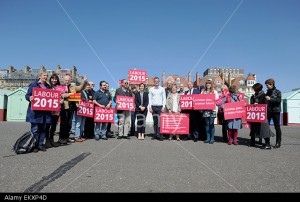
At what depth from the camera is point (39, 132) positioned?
642 centimetres

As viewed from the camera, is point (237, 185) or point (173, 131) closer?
point (237, 185)

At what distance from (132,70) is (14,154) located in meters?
9.65

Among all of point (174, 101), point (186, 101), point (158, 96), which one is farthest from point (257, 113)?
point (158, 96)

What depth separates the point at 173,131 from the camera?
9383mm

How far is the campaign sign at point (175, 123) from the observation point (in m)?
9.44

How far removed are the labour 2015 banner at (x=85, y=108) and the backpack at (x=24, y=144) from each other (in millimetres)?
2469

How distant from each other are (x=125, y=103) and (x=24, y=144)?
4.54 metres

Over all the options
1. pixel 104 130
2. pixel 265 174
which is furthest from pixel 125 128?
pixel 265 174

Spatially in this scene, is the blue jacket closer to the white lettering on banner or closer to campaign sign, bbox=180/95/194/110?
the white lettering on banner

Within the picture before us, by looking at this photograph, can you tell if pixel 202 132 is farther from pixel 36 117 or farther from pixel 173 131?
pixel 36 117

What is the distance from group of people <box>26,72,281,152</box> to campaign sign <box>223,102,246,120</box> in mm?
191

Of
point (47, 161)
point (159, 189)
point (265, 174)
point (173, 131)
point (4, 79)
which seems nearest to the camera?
point (159, 189)

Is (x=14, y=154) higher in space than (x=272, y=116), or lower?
lower

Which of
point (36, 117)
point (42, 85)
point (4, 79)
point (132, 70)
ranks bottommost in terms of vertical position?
point (36, 117)
